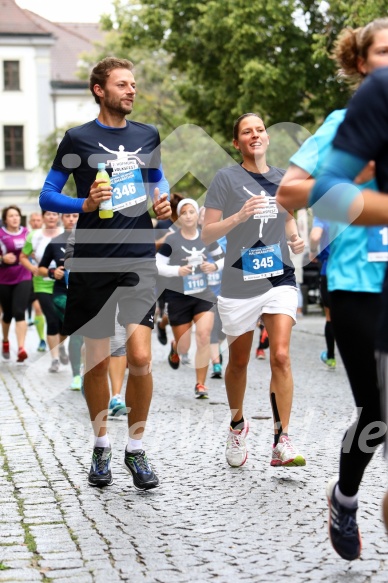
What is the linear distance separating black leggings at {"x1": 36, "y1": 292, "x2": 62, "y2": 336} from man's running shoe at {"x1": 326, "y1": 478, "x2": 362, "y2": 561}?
8.79 m

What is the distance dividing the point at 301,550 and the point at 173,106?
39822mm

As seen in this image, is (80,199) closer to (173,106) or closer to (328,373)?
(328,373)

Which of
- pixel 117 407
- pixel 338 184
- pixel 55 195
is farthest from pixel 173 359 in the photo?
pixel 338 184

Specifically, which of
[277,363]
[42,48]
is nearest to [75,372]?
[277,363]

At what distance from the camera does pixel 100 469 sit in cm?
607

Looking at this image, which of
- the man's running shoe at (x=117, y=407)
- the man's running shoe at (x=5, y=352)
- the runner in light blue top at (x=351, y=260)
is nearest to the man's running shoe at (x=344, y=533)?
the runner in light blue top at (x=351, y=260)

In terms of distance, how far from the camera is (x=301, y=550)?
4.58m

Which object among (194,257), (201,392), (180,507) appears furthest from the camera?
(194,257)

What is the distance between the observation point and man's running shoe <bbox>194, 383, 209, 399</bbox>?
34.5ft

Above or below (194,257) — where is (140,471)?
below

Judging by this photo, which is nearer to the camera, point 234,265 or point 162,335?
point 234,265

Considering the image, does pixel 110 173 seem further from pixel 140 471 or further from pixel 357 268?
pixel 357 268

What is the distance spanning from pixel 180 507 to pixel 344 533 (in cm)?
153

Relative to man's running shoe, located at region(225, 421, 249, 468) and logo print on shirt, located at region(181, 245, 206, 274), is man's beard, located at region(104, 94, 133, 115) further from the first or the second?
logo print on shirt, located at region(181, 245, 206, 274)
